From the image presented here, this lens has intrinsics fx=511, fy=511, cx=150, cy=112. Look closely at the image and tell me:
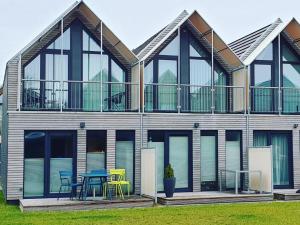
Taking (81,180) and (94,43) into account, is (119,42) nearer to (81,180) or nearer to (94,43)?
(94,43)

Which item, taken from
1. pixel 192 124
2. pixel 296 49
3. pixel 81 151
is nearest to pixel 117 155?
pixel 81 151

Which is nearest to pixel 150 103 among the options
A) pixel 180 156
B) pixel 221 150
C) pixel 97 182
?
pixel 180 156

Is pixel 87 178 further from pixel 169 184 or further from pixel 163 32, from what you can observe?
pixel 163 32

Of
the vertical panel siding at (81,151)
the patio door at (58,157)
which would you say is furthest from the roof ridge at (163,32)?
the patio door at (58,157)

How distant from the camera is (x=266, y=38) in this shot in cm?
2003

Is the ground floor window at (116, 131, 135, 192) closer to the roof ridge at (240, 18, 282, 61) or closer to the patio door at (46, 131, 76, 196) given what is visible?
the patio door at (46, 131, 76, 196)

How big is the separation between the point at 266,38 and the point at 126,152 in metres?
7.20

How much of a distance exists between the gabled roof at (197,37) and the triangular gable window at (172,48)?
0.22m

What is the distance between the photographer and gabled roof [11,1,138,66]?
17891mm

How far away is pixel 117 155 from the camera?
1783cm

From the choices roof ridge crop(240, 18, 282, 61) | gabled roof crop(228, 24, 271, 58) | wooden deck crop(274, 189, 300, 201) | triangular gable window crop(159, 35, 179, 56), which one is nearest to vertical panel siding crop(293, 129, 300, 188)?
wooden deck crop(274, 189, 300, 201)

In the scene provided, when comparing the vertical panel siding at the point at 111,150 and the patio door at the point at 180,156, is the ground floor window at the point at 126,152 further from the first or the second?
the patio door at the point at 180,156

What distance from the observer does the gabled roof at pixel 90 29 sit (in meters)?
17.9

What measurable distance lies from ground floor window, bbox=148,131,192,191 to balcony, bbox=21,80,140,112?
1.43 meters
